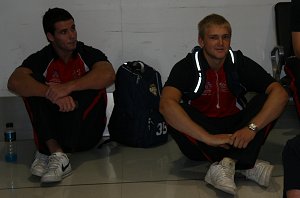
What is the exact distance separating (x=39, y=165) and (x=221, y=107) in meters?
1.10

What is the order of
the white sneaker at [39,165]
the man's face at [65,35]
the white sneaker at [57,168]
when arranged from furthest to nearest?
the man's face at [65,35], the white sneaker at [39,165], the white sneaker at [57,168]

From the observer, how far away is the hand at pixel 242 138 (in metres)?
2.82

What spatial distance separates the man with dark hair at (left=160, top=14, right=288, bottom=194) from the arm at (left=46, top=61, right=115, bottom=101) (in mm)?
460

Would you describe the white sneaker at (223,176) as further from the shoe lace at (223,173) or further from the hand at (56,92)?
the hand at (56,92)

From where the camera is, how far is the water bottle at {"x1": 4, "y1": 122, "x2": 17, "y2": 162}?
348cm

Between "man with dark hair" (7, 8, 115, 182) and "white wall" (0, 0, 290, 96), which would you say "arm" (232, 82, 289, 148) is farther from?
"white wall" (0, 0, 290, 96)

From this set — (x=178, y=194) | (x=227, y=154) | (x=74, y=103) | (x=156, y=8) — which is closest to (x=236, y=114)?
(x=227, y=154)

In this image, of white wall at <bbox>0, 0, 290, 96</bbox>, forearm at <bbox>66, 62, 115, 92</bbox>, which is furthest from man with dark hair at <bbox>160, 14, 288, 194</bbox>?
white wall at <bbox>0, 0, 290, 96</bbox>

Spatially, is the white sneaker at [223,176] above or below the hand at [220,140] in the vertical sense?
below

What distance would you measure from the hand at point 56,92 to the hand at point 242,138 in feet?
3.38

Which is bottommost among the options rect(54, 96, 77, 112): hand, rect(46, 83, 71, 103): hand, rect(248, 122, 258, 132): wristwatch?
rect(248, 122, 258, 132): wristwatch

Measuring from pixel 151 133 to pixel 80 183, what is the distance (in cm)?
76

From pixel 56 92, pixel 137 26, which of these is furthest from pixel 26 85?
pixel 137 26

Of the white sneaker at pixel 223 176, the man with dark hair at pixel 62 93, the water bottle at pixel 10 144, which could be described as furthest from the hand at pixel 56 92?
the white sneaker at pixel 223 176
